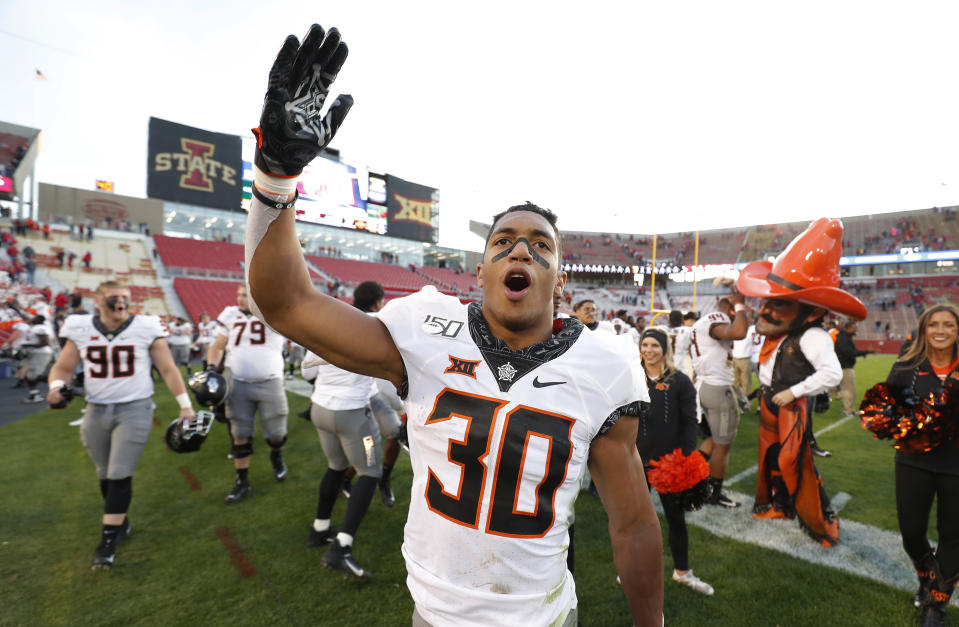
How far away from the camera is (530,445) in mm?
1329

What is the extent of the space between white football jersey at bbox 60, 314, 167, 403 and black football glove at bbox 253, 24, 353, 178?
12.0 feet

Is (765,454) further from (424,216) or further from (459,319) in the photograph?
(424,216)

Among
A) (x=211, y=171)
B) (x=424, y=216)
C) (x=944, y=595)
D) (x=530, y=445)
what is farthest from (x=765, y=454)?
(x=424, y=216)

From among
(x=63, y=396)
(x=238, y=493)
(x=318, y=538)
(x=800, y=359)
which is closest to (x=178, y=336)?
(x=238, y=493)

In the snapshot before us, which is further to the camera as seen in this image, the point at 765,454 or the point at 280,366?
the point at 280,366

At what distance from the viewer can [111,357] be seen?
3703 millimetres

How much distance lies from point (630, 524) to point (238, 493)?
4.68 meters

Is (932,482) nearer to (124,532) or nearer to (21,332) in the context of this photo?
(124,532)

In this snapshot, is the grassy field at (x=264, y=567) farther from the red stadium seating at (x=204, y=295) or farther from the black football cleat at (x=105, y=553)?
the red stadium seating at (x=204, y=295)

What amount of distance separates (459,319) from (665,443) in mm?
2652

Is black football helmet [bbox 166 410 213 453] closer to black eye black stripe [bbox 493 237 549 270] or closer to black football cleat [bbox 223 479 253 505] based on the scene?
black football cleat [bbox 223 479 253 505]

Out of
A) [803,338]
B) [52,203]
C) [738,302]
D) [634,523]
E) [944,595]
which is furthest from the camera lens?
[52,203]

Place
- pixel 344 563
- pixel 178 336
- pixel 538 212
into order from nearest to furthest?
pixel 538 212, pixel 344 563, pixel 178 336

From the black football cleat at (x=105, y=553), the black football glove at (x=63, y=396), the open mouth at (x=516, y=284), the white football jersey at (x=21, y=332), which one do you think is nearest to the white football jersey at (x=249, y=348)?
the black football glove at (x=63, y=396)
